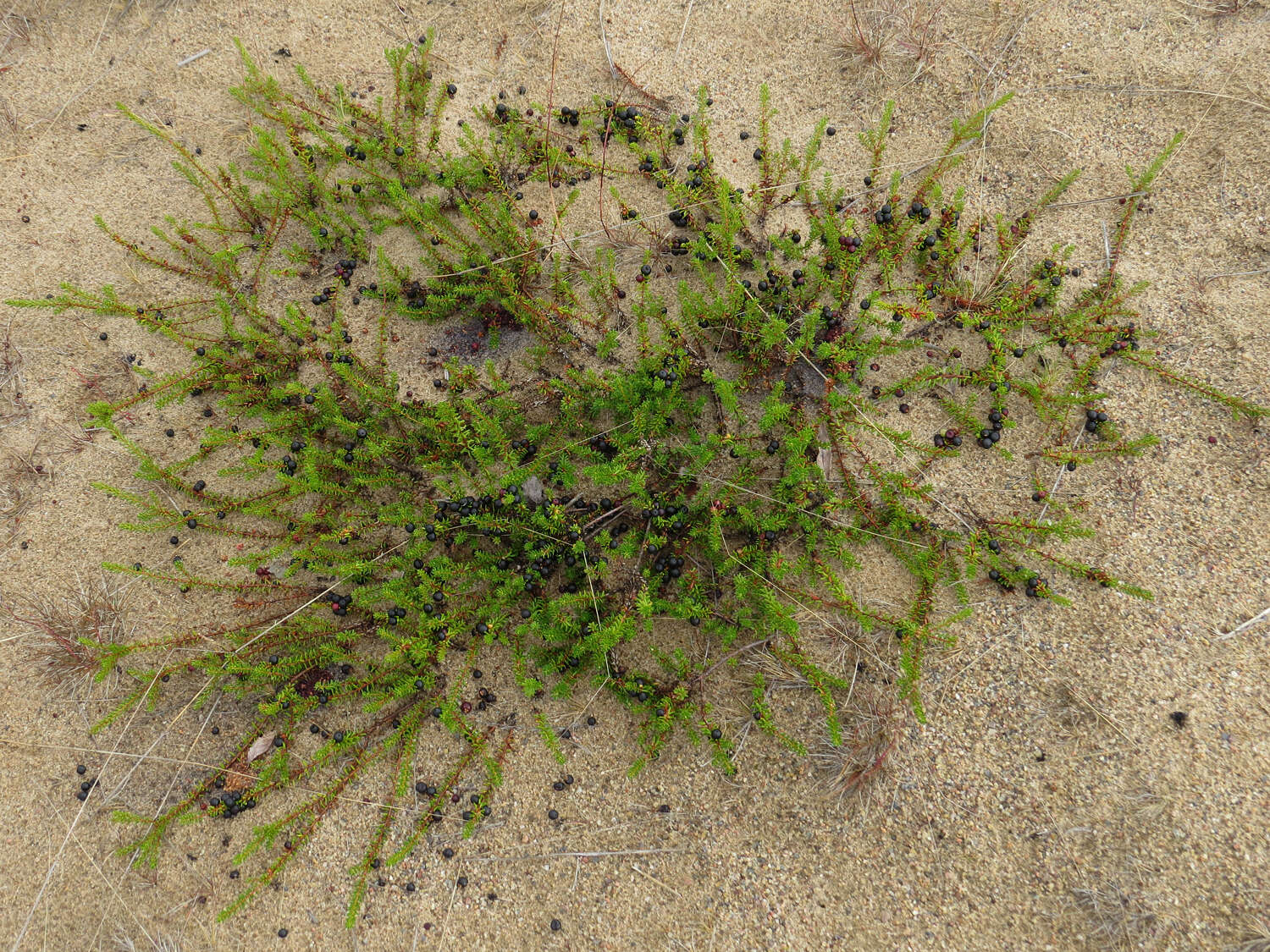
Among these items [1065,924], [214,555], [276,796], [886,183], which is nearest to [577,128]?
[886,183]

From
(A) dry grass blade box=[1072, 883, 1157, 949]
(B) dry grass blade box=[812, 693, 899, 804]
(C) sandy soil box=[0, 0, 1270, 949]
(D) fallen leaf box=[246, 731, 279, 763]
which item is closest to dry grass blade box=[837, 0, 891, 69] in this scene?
(C) sandy soil box=[0, 0, 1270, 949]

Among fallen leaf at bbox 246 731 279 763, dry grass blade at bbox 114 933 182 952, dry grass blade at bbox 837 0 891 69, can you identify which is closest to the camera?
dry grass blade at bbox 114 933 182 952

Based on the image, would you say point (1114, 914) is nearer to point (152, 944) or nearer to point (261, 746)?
point (261, 746)

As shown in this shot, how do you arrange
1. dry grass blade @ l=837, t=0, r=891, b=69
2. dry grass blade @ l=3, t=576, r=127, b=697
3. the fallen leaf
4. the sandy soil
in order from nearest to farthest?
the sandy soil, the fallen leaf, dry grass blade @ l=3, t=576, r=127, b=697, dry grass blade @ l=837, t=0, r=891, b=69

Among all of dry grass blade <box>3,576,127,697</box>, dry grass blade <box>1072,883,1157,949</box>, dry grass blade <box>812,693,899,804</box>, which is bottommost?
dry grass blade <box>1072,883,1157,949</box>

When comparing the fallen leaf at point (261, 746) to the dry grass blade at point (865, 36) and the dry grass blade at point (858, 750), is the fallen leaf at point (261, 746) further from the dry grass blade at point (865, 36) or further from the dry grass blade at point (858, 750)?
the dry grass blade at point (865, 36)

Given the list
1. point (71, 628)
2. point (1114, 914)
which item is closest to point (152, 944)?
point (71, 628)

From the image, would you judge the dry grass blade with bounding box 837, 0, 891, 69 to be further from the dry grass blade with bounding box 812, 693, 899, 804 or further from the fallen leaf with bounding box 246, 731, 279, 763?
the fallen leaf with bounding box 246, 731, 279, 763
